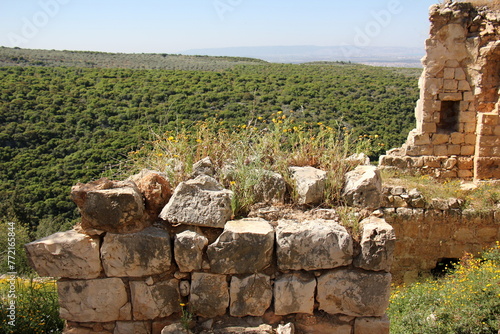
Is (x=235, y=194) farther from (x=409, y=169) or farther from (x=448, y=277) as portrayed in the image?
(x=409, y=169)

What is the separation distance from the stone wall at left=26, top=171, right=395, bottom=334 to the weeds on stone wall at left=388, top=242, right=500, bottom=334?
6.47 feet

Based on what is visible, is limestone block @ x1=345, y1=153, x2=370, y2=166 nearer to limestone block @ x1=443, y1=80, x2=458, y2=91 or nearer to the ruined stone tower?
the ruined stone tower

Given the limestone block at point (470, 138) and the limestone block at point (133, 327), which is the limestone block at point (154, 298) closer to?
the limestone block at point (133, 327)

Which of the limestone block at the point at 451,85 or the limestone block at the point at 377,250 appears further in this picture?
the limestone block at the point at 451,85

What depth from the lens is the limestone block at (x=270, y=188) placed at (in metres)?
3.32

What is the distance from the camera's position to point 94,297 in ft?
9.52

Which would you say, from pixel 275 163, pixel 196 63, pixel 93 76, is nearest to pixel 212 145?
pixel 275 163

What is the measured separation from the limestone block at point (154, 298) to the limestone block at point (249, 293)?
0.37 metres

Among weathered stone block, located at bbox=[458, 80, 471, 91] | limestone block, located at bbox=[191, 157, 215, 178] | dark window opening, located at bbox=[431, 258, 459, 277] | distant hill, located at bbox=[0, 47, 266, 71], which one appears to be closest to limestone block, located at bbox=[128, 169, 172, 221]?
limestone block, located at bbox=[191, 157, 215, 178]

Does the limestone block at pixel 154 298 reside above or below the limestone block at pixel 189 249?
below

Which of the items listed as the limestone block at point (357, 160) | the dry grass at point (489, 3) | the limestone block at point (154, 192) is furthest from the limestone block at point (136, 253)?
the dry grass at point (489, 3)

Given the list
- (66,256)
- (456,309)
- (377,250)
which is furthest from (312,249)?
(456,309)

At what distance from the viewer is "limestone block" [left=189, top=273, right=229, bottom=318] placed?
9.43 feet

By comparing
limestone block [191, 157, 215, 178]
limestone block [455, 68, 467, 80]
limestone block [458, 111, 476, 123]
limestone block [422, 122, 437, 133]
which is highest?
limestone block [455, 68, 467, 80]
